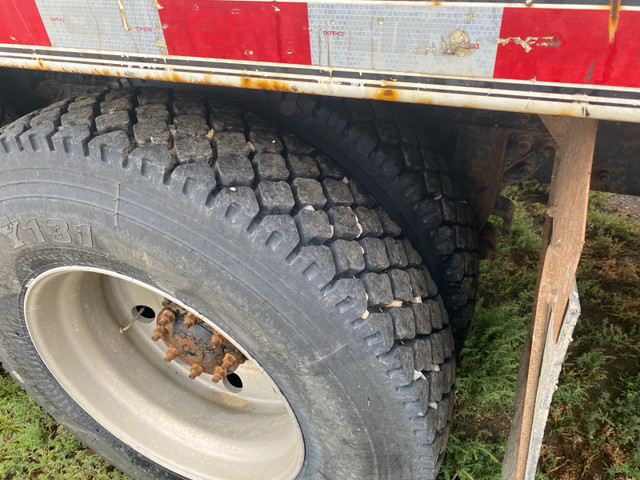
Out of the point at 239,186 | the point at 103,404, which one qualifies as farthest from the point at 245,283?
the point at 103,404

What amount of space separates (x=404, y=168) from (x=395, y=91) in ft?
2.38

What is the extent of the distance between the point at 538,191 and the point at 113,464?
104 inches

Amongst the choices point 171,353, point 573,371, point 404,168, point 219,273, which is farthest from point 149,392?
point 573,371

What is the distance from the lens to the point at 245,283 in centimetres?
107

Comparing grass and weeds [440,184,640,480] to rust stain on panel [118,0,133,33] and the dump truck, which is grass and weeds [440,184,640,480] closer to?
the dump truck

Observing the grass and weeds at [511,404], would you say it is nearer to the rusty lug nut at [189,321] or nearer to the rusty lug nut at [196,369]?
the rusty lug nut at [196,369]

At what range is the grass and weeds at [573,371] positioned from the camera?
172cm

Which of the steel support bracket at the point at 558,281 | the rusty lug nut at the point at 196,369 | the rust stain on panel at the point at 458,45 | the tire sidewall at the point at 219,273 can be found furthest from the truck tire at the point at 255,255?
the rust stain on panel at the point at 458,45

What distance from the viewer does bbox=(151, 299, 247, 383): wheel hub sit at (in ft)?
4.75

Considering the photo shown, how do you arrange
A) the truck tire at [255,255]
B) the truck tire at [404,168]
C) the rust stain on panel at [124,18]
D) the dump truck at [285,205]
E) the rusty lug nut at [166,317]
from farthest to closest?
the rusty lug nut at [166,317], the truck tire at [404,168], the truck tire at [255,255], the rust stain on panel at [124,18], the dump truck at [285,205]

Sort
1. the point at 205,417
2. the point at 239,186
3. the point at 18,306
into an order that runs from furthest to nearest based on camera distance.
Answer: the point at 205,417, the point at 18,306, the point at 239,186

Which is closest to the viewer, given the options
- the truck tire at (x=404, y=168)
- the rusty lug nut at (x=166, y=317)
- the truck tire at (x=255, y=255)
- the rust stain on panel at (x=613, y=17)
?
the rust stain on panel at (x=613, y=17)

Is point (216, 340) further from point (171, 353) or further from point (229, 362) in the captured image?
point (171, 353)

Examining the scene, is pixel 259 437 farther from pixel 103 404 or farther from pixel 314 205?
pixel 314 205
